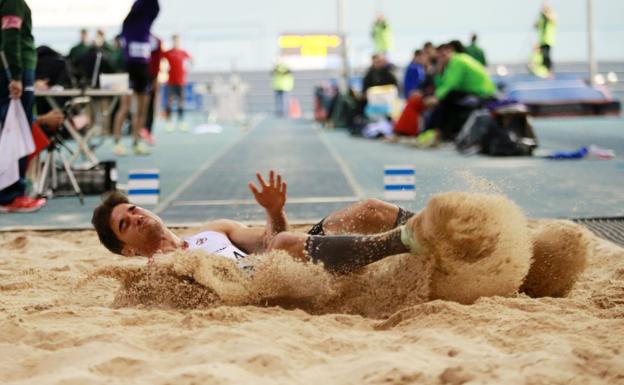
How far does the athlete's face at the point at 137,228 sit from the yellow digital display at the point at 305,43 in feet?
94.8

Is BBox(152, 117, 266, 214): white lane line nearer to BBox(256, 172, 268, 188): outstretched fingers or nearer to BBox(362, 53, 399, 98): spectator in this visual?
BBox(256, 172, 268, 188): outstretched fingers

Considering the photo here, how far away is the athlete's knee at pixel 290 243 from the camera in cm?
404

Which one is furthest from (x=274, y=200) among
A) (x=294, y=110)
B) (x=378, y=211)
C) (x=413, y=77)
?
(x=294, y=110)

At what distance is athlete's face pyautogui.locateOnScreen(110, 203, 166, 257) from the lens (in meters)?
4.52

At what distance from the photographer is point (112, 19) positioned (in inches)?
802

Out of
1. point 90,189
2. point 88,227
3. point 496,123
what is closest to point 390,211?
point 88,227

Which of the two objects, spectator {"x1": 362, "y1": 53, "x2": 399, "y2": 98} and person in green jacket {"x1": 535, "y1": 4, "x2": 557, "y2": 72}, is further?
person in green jacket {"x1": 535, "y1": 4, "x2": 557, "y2": 72}

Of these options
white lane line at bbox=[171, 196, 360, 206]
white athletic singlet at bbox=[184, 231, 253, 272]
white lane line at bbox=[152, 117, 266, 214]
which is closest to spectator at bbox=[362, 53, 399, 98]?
white lane line at bbox=[152, 117, 266, 214]

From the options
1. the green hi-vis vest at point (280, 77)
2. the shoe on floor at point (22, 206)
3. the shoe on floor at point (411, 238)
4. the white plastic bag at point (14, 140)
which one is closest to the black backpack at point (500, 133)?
the shoe on floor at point (22, 206)

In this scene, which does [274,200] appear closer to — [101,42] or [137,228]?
[137,228]

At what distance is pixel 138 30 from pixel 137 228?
996cm

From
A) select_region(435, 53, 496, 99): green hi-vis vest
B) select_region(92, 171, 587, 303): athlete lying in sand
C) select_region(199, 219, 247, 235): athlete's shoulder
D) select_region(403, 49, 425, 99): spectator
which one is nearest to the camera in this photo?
select_region(92, 171, 587, 303): athlete lying in sand

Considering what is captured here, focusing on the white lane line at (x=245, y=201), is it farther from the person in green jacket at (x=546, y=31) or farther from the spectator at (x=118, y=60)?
the person in green jacket at (x=546, y=31)

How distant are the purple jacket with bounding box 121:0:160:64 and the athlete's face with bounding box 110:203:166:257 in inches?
380
